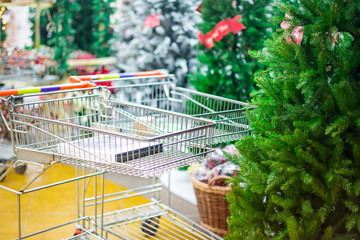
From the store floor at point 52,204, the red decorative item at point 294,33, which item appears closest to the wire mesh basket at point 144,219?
the store floor at point 52,204

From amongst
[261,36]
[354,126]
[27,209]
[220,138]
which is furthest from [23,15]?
[354,126]

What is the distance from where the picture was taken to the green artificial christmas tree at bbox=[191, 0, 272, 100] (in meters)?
3.61

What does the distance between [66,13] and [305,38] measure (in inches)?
150

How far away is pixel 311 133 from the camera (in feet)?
5.91

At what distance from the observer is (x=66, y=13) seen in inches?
198

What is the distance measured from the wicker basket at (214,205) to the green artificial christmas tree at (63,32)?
2512 millimetres

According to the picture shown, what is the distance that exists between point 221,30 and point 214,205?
4.95 feet

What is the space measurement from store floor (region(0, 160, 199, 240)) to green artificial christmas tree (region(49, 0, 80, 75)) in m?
1.31

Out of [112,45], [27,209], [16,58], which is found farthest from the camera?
[112,45]

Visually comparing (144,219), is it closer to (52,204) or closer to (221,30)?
(52,204)

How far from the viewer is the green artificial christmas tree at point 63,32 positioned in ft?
15.9

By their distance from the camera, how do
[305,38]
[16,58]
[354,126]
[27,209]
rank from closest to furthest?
[354,126] → [305,38] → [27,209] → [16,58]

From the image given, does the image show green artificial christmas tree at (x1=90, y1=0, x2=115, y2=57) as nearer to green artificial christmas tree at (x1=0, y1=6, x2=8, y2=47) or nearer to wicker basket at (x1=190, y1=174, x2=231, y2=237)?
green artificial christmas tree at (x1=0, y1=6, x2=8, y2=47)

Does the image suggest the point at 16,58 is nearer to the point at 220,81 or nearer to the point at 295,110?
the point at 220,81
